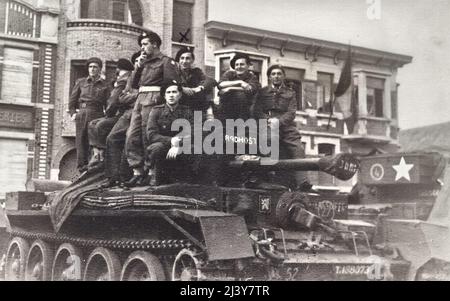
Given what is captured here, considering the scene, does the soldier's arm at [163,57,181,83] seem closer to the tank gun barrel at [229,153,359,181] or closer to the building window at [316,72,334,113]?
the tank gun barrel at [229,153,359,181]

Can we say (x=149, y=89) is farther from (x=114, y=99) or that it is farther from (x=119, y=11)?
(x=119, y=11)

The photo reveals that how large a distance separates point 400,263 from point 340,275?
0.95 m

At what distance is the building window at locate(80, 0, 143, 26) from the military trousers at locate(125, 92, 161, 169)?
854cm

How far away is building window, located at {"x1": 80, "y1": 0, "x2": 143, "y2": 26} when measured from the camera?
15227mm

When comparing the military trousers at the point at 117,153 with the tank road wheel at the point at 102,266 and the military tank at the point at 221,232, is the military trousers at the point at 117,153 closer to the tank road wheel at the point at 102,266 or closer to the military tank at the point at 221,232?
the military tank at the point at 221,232

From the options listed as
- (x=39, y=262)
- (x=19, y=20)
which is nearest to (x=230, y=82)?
(x=39, y=262)

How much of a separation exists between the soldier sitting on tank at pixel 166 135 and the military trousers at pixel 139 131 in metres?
0.26

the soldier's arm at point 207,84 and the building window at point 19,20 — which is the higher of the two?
the building window at point 19,20

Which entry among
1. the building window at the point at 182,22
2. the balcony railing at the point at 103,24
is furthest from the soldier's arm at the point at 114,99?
the building window at the point at 182,22

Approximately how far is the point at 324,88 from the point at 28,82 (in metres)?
8.33

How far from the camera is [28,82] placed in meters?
12.3

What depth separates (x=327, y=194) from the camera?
24.5 feet

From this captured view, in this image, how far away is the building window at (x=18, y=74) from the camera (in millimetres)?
11609
